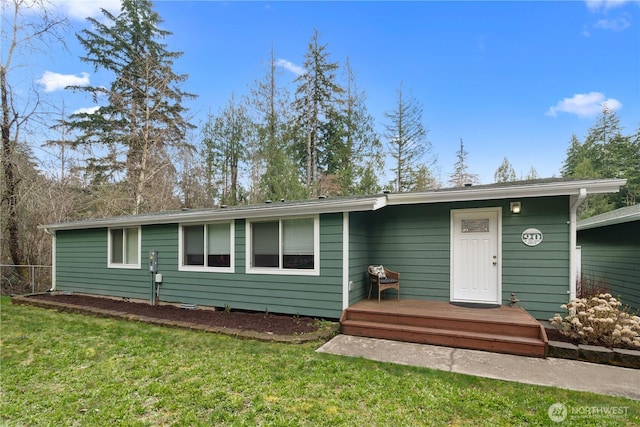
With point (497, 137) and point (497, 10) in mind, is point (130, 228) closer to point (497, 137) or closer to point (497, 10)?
point (497, 10)

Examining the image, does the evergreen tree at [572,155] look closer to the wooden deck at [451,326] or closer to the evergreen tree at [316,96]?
the evergreen tree at [316,96]

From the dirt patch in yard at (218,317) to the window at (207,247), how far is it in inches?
35.5

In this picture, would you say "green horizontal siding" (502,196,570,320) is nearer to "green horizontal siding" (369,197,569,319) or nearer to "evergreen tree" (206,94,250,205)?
"green horizontal siding" (369,197,569,319)

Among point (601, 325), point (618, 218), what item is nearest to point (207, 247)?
point (601, 325)

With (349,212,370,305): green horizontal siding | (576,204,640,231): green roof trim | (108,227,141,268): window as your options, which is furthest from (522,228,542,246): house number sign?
(108,227,141,268): window

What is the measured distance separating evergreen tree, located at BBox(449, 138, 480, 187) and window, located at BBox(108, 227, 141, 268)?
645 inches

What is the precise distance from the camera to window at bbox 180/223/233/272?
6336mm

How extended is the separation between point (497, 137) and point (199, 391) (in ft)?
57.1

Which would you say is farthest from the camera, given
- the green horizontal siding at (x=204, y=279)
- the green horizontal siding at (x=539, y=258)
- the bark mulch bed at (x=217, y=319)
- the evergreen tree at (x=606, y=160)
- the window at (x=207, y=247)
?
the evergreen tree at (x=606, y=160)

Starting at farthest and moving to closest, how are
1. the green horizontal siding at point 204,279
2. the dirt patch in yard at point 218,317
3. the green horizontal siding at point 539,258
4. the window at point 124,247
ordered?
the window at point 124,247 → the green horizontal siding at point 204,279 → the dirt patch in yard at point 218,317 → the green horizontal siding at point 539,258

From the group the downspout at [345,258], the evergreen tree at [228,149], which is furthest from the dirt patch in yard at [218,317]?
the evergreen tree at [228,149]

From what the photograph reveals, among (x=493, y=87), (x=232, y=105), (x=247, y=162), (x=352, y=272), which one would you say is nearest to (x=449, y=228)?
(x=352, y=272)

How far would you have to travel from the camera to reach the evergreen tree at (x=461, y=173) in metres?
18.2

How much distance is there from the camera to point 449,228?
18.3 ft
